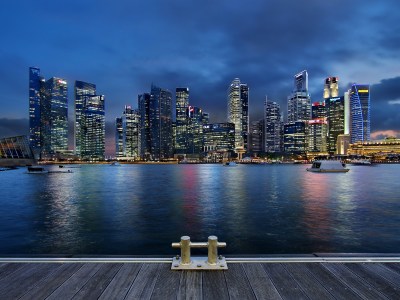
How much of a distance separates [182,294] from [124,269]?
2.00 m

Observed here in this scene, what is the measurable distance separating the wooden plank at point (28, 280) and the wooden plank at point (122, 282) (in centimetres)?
187

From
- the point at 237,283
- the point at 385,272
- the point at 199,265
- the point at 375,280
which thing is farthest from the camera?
the point at 199,265

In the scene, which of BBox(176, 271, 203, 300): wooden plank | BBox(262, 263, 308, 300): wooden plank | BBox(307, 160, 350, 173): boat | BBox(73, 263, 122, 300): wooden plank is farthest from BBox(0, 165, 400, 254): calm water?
BBox(307, 160, 350, 173): boat

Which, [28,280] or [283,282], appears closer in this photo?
[283,282]

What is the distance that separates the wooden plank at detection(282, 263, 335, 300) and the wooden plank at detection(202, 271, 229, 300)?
185 cm

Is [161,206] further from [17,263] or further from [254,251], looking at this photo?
[17,263]

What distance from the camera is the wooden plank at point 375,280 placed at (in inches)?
208

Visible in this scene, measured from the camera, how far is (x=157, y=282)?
566cm

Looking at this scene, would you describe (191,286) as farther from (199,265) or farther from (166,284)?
(199,265)

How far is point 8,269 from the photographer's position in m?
6.44

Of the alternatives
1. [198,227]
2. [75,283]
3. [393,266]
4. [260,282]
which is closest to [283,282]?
[260,282]

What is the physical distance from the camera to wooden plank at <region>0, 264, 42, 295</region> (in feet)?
18.3

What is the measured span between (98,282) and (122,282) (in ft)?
2.00

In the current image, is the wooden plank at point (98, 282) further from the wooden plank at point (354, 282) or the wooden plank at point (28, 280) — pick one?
the wooden plank at point (354, 282)
